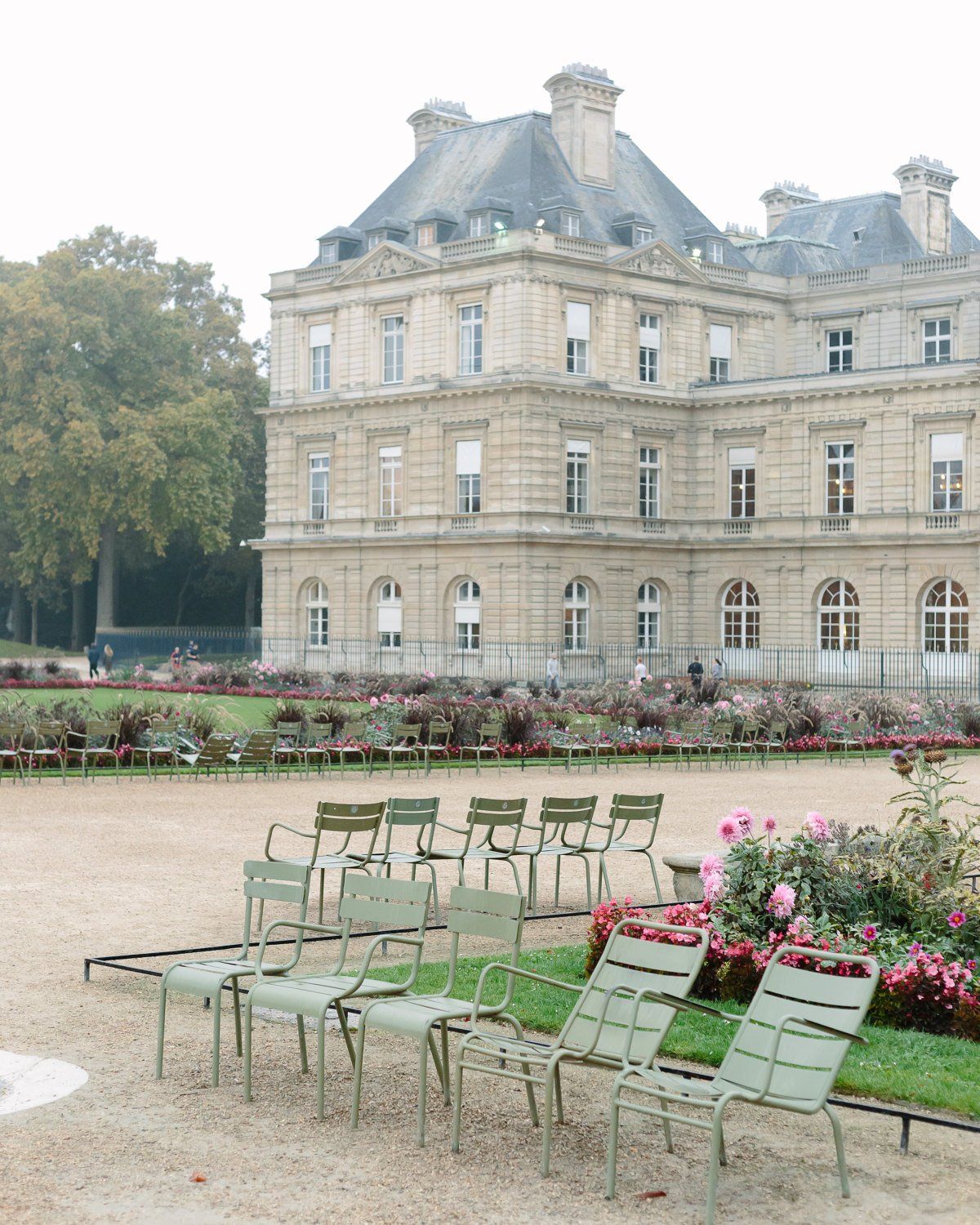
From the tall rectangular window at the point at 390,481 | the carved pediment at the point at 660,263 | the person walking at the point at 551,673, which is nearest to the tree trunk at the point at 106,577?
the tall rectangular window at the point at 390,481

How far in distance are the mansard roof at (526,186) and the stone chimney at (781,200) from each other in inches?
208

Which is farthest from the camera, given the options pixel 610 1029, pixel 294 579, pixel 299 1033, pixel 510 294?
pixel 294 579

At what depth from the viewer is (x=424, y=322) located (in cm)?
4834

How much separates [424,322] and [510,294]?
3.31 meters

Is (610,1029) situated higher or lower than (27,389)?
lower

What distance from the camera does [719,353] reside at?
165ft

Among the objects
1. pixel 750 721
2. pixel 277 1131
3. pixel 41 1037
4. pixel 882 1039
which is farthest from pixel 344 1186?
pixel 750 721

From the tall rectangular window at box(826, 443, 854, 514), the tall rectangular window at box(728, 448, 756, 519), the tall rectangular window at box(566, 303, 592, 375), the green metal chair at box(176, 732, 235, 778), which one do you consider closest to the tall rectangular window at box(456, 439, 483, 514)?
the tall rectangular window at box(566, 303, 592, 375)

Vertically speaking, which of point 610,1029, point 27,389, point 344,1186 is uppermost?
point 27,389

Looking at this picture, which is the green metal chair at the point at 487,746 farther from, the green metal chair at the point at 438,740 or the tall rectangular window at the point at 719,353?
the tall rectangular window at the point at 719,353

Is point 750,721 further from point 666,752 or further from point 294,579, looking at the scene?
point 294,579

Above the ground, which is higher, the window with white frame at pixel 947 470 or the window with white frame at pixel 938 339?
the window with white frame at pixel 938 339

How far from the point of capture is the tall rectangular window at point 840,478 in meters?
45.3

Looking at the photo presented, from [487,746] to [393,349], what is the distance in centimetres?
2639
